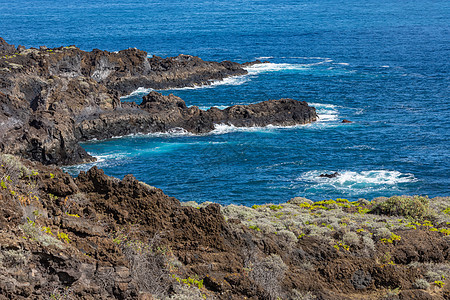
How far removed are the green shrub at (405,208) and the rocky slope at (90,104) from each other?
27758 mm

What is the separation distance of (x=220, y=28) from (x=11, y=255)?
13550cm

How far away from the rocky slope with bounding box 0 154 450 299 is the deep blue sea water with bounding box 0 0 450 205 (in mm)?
16585

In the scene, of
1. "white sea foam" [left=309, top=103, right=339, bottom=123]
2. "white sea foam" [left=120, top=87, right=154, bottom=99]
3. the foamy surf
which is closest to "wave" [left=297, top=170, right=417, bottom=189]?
the foamy surf

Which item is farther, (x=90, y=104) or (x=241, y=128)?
(x=241, y=128)

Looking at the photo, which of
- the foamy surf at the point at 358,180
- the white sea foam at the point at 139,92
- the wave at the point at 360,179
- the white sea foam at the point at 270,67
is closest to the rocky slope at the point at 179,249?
the foamy surf at the point at 358,180

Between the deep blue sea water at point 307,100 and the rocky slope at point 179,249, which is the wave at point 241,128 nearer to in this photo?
the deep blue sea water at point 307,100

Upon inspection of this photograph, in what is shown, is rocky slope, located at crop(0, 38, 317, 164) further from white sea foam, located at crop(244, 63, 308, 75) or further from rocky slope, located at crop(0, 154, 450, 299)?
rocky slope, located at crop(0, 154, 450, 299)

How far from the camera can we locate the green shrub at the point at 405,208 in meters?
23.9

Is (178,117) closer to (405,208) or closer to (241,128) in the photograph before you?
(241,128)

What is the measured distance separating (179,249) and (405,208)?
1347cm

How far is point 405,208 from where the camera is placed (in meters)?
24.2

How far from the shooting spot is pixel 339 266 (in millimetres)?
16359

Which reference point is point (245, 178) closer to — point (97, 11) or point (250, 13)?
point (250, 13)

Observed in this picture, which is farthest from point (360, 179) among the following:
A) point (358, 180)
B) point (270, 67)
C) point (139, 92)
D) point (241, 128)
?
point (270, 67)
